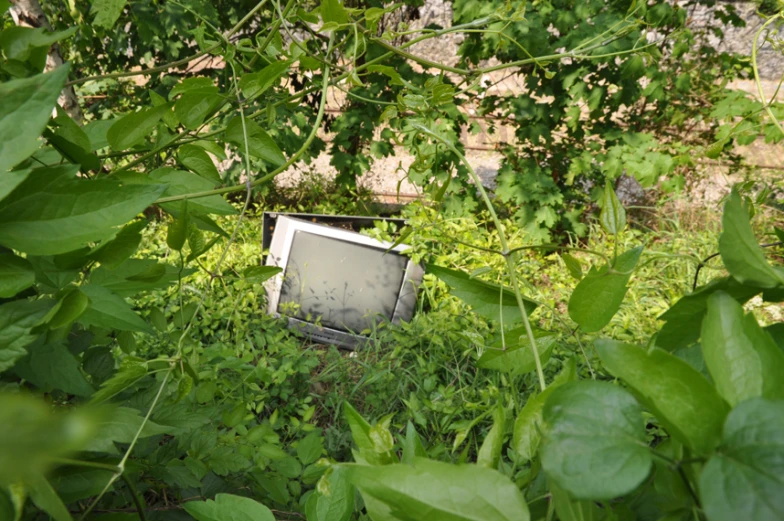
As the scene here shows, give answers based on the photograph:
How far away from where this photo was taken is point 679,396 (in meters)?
0.18

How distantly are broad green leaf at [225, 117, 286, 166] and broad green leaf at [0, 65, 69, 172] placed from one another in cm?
21

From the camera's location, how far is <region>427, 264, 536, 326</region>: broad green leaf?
362 millimetres

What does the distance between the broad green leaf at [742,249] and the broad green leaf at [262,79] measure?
0.33m

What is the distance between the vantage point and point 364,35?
1.72 ft

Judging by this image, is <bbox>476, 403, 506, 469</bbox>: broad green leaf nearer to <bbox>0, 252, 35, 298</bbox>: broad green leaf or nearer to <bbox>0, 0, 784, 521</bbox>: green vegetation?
<bbox>0, 0, 784, 521</bbox>: green vegetation

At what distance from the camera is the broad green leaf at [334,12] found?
0.44 metres

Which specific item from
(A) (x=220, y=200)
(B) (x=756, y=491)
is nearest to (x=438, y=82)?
(A) (x=220, y=200)

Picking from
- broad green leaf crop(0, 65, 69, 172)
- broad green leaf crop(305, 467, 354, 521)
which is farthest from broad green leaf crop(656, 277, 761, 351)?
broad green leaf crop(0, 65, 69, 172)

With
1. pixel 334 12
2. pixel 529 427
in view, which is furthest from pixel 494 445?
pixel 334 12

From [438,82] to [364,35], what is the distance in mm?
91

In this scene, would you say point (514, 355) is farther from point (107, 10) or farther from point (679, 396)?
point (107, 10)

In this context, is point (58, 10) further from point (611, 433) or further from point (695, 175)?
point (695, 175)

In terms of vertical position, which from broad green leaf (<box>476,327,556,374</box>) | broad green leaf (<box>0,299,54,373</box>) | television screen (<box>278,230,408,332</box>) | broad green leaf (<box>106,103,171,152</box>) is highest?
→ broad green leaf (<box>106,103,171,152</box>)

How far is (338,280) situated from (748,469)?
213cm
